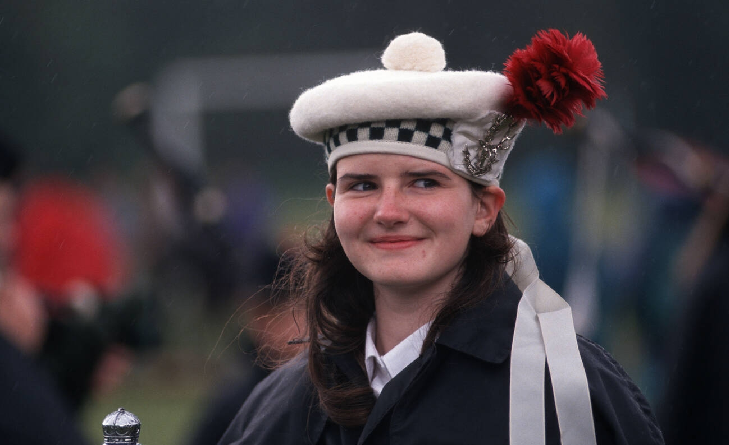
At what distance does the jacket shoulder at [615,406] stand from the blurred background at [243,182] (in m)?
1.86

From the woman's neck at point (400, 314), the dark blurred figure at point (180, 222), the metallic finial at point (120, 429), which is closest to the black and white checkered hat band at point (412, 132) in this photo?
the woman's neck at point (400, 314)

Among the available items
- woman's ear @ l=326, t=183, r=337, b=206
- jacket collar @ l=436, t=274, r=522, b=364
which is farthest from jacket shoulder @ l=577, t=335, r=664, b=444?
woman's ear @ l=326, t=183, r=337, b=206

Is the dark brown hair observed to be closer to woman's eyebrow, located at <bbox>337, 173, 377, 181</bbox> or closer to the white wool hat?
the white wool hat

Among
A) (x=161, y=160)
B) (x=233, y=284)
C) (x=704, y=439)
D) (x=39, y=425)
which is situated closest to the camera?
(x=39, y=425)

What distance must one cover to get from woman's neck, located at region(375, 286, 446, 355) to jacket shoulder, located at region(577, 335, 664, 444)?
1.18ft

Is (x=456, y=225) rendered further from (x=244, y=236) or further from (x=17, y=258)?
(x=17, y=258)

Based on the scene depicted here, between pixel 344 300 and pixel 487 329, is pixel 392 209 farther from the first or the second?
pixel 344 300

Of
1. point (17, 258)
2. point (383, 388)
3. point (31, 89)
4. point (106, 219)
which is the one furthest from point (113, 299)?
point (383, 388)

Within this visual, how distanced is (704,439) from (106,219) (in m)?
6.63

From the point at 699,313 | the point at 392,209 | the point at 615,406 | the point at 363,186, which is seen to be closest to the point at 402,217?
the point at 392,209

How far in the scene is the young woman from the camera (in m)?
2.12

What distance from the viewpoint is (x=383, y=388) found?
226cm

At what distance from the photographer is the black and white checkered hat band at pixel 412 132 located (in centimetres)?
221

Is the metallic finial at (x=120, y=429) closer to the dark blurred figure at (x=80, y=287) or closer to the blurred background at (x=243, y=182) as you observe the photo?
the blurred background at (x=243, y=182)
